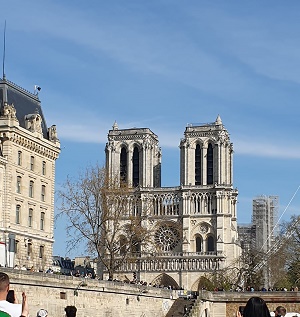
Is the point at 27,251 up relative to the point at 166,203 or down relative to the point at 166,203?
down

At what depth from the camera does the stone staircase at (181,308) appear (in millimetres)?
52781

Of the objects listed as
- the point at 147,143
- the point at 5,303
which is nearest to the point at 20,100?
the point at 147,143

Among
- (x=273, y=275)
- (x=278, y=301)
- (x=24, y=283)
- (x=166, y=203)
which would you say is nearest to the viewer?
(x=24, y=283)

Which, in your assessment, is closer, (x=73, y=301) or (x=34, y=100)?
(x=73, y=301)

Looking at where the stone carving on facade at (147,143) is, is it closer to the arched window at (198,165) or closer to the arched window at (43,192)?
the arched window at (198,165)

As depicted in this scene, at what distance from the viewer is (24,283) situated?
36.0 m

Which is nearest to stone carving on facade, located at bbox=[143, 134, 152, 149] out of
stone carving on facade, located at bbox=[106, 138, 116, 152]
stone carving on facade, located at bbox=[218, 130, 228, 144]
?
stone carving on facade, located at bbox=[106, 138, 116, 152]

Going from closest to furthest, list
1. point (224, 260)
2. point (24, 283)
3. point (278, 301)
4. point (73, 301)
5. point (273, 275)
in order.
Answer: point (24, 283) < point (73, 301) < point (278, 301) < point (273, 275) < point (224, 260)

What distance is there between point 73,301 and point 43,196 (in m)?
17.8

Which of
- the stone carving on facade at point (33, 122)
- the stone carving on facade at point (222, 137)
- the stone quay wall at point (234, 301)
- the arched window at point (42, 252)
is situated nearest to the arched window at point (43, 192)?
the arched window at point (42, 252)

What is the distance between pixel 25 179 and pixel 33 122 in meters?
4.41

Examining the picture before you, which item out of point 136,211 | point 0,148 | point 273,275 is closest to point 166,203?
point 136,211

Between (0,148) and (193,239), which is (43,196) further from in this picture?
(193,239)

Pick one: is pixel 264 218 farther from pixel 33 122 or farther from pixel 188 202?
pixel 33 122
